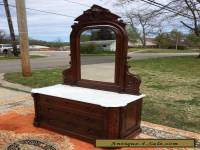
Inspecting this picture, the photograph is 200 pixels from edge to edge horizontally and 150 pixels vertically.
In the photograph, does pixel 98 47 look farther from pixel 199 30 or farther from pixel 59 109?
pixel 199 30

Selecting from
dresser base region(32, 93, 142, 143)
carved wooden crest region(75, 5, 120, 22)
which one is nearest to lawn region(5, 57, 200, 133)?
dresser base region(32, 93, 142, 143)

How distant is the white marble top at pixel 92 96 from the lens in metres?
3.80

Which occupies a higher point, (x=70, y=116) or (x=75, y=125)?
(x=70, y=116)

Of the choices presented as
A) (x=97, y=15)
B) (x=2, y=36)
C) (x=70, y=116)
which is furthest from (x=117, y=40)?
(x=2, y=36)

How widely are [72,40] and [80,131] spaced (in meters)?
1.49

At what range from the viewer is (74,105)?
13.3ft

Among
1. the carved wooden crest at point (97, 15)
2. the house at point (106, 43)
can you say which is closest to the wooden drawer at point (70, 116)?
the house at point (106, 43)

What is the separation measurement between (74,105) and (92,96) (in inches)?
11.5

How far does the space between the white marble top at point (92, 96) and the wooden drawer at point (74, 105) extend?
0.20 ft

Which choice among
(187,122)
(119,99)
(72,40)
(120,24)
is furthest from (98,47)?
(187,122)

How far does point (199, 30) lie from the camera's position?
72.6 feet

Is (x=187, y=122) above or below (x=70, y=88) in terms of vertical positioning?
below

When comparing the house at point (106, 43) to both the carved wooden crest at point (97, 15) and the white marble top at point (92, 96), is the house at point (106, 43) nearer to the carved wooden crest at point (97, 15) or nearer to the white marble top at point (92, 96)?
the carved wooden crest at point (97, 15)

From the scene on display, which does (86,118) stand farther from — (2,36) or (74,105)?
(2,36)
